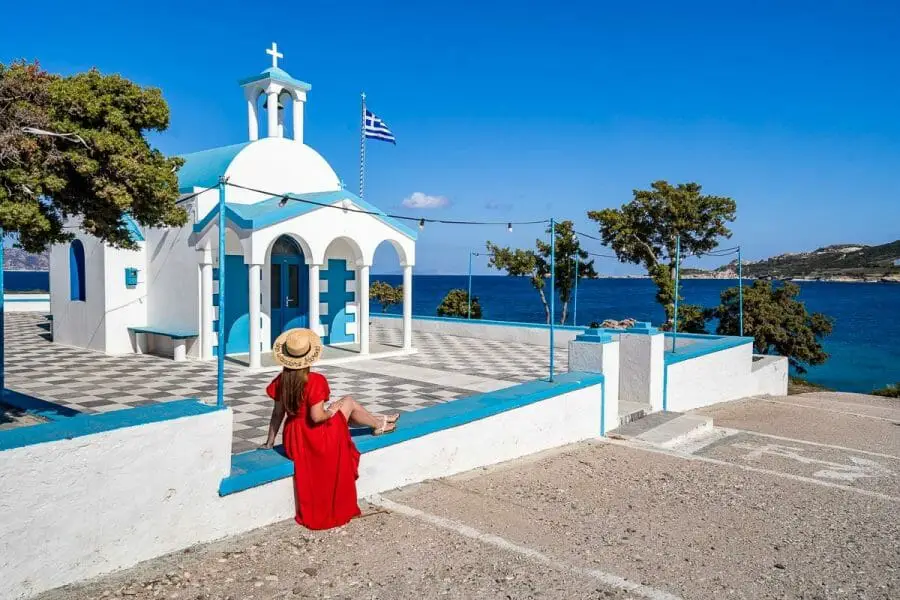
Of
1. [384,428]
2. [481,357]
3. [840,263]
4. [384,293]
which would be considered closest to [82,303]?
[481,357]

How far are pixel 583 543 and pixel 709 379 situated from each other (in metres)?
8.70

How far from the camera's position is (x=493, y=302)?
10662 centimetres

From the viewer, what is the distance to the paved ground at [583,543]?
12.1ft

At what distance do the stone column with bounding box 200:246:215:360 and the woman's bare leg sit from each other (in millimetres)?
7600

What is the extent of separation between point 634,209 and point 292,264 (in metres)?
14.6

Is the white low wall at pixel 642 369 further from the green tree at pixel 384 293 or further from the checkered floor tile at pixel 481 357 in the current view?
the green tree at pixel 384 293

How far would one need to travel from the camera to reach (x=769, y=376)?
15.3 meters

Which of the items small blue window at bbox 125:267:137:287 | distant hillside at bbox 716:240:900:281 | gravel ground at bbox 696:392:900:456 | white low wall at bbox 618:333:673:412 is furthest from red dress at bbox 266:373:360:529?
distant hillside at bbox 716:240:900:281

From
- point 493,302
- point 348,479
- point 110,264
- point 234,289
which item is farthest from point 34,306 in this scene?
point 493,302

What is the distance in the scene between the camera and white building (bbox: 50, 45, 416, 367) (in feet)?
39.0

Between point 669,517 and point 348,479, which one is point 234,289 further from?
point 669,517

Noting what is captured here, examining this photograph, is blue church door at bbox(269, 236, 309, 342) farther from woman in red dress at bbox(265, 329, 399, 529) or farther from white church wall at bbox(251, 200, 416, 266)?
woman in red dress at bbox(265, 329, 399, 529)

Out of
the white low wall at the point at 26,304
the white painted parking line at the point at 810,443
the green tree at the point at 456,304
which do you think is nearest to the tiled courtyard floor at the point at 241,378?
the white painted parking line at the point at 810,443

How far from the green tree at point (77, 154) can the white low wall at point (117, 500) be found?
2.05 metres
